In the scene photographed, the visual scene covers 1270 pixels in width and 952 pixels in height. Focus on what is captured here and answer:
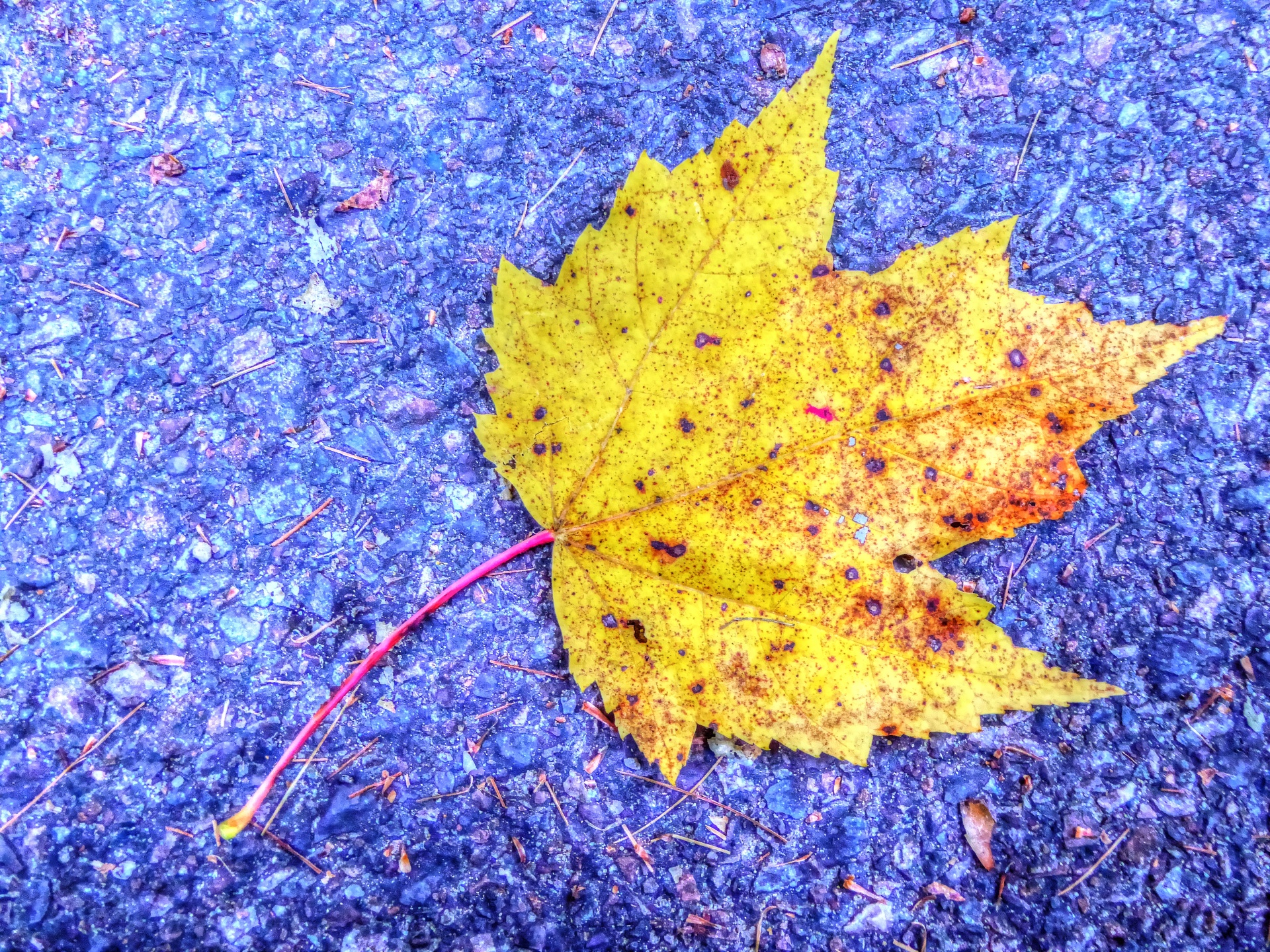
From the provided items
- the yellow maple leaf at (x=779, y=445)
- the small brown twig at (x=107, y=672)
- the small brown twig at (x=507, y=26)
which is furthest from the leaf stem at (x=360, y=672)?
the small brown twig at (x=507, y=26)

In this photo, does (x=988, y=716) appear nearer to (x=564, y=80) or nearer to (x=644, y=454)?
(x=644, y=454)

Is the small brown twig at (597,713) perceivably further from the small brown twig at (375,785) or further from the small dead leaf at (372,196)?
the small dead leaf at (372,196)

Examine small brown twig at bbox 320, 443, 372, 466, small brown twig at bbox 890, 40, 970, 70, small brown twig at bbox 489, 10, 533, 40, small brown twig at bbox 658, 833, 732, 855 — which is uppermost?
small brown twig at bbox 489, 10, 533, 40

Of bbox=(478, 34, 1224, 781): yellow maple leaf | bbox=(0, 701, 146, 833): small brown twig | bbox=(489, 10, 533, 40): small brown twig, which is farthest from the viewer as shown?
bbox=(489, 10, 533, 40): small brown twig

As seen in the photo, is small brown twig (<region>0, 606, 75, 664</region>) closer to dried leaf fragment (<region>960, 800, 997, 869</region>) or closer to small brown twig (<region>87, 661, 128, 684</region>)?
small brown twig (<region>87, 661, 128, 684</region>)

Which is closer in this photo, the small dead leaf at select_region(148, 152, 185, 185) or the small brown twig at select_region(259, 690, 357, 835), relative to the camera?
the small brown twig at select_region(259, 690, 357, 835)

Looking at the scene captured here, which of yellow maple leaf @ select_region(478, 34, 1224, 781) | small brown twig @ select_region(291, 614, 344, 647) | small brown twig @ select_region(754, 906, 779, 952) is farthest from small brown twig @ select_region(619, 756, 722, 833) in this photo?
small brown twig @ select_region(291, 614, 344, 647)

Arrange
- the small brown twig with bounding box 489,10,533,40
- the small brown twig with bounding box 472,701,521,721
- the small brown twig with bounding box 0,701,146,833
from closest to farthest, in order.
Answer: the small brown twig with bounding box 0,701,146,833
the small brown twig with bounding box 472,701,521,721
the small brown twig with bounding box 489,10,533,40

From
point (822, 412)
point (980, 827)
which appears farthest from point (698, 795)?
point (822, 412)
